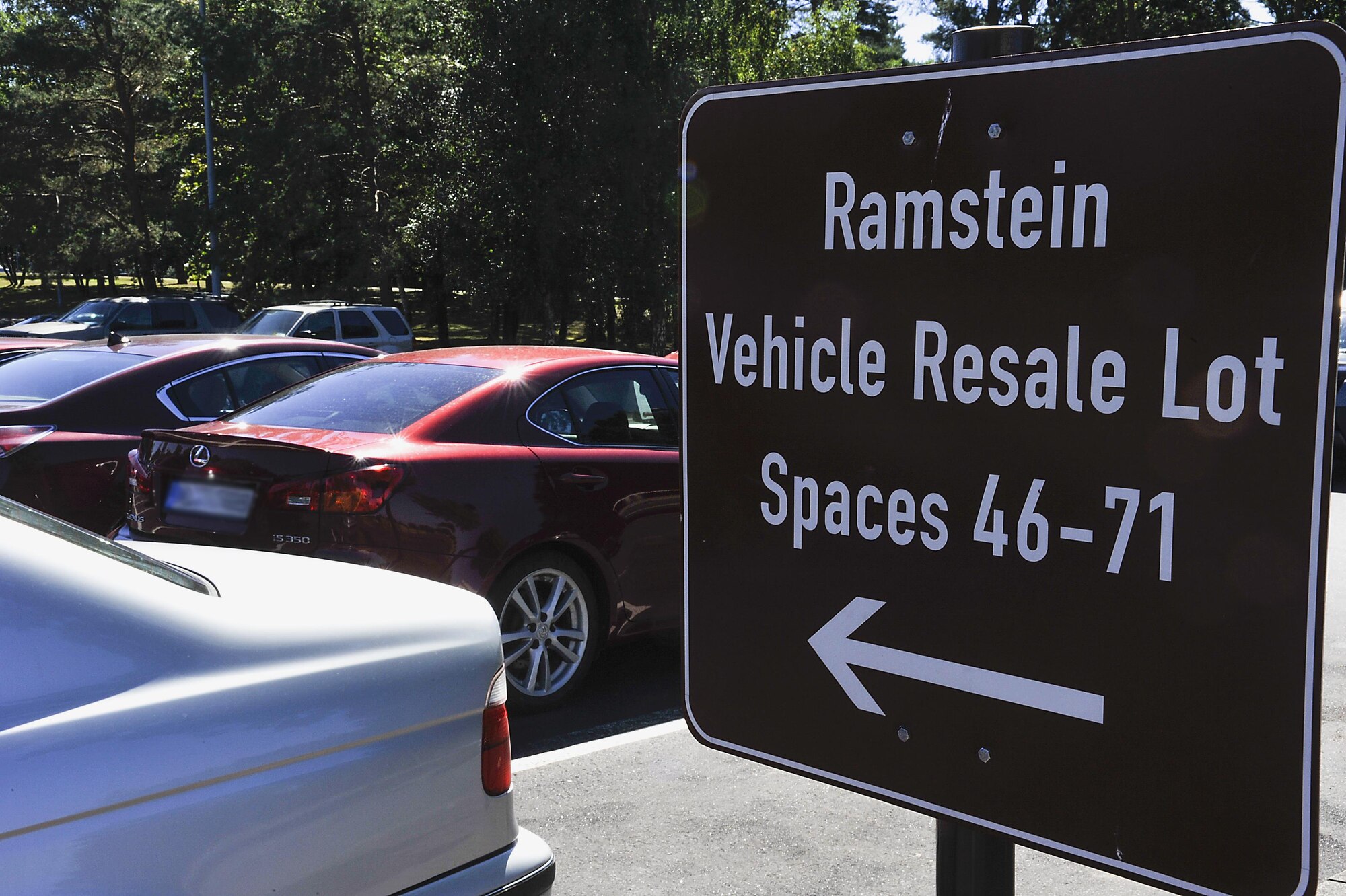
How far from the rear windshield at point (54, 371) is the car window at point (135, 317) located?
15.0 metres

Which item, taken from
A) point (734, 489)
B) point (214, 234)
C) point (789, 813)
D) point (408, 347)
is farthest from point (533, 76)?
point (734, 489)

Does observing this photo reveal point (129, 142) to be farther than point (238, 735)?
Yes

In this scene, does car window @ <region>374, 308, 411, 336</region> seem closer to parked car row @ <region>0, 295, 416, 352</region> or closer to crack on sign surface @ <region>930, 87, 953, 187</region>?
parked car row @ <region>0, 295, 416, 352</region>

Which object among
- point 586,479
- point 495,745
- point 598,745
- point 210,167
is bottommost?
point 598,745

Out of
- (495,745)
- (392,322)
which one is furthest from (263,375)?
(392,322)

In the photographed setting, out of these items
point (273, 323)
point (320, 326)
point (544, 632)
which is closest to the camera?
point (544, 632)

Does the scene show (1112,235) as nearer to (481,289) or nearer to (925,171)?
(925,171)

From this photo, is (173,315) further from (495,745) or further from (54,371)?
(495,745)

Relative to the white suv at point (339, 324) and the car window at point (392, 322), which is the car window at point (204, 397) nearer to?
the white suv at point (339, 324)

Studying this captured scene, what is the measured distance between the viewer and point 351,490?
501 centimetres

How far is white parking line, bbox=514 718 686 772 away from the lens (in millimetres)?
4785

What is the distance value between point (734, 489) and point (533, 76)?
24326 millimetres

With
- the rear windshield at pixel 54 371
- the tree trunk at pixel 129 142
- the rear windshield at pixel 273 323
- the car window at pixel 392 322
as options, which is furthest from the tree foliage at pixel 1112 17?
the rear windshield at pixel 54 371

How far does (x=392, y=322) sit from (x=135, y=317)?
4717 mm
